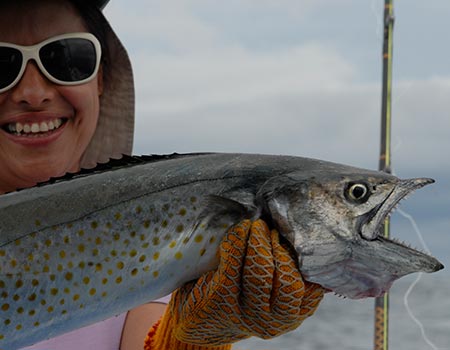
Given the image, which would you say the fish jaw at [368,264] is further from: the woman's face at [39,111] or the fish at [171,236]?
the woman's face at [39,111]

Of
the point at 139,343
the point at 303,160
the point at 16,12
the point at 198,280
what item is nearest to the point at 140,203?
the point at 198,280

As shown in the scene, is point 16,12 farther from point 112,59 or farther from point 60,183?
point 60,183

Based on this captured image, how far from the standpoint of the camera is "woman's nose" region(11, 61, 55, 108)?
286 cm

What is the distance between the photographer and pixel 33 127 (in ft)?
9.57

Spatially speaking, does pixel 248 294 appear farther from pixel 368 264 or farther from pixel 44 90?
pixel 44 90

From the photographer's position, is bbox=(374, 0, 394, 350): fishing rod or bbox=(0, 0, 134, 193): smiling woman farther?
bbox=(374, 0, 394, 350): fishing rod

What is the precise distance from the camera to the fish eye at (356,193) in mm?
2146

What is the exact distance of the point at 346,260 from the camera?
2.11 meters

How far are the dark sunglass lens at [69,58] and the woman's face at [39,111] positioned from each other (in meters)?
0.04

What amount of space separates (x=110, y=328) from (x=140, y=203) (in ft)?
3.10

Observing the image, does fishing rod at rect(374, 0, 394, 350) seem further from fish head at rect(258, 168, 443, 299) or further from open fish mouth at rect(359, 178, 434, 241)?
fish head at rect(258, 168, 443, 299)

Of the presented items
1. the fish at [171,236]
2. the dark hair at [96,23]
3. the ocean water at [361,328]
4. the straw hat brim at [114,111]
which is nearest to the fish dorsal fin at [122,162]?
the fish at [171,236]

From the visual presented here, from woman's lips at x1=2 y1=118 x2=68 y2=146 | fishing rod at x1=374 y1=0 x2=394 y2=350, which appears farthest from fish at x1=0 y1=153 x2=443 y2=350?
fishing rod at x1=374 y1=0 x2=394 y2=350

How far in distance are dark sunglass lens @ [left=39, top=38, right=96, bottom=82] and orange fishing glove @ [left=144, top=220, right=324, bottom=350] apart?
1.11 metres
